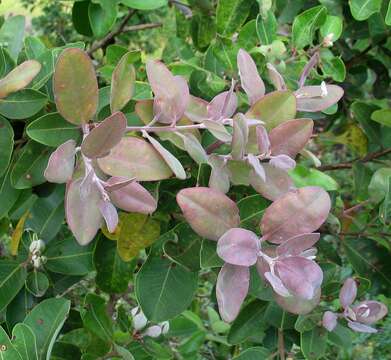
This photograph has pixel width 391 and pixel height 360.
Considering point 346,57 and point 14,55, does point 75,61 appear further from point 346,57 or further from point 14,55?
point 346,57

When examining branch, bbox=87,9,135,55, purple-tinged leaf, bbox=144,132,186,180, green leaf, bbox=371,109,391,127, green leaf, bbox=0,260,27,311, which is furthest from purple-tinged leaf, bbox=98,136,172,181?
branch, bbox=87,9,135,55

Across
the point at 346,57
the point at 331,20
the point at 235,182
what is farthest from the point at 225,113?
the point at 346,57

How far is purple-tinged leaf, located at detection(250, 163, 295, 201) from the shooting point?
0.65 metres

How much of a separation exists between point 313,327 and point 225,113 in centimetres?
43

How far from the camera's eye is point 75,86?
609 mm

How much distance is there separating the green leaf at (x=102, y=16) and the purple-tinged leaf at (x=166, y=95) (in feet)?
1.45

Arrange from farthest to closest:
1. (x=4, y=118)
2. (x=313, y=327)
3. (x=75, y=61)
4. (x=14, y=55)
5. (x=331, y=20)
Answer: (x=331, y=20) → (x=313, y=327) → (x=14, y=55) → (x=4, y=118) → (x=75, y=61)

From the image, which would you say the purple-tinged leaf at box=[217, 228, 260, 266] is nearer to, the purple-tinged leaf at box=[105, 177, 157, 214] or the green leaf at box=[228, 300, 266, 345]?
the purple-tinged leaf at box=[105, 177, 157, 214]

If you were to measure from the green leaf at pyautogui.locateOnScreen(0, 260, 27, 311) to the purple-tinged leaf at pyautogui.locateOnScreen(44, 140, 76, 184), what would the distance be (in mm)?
323

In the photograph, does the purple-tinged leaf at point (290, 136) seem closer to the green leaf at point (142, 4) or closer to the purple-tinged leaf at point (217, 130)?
the purple-tinged leaf at point (217, 130)

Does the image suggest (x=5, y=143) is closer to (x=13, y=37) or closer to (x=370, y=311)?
(x=13, y=37)

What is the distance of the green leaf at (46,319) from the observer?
0.77 m

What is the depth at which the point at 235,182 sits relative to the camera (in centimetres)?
66

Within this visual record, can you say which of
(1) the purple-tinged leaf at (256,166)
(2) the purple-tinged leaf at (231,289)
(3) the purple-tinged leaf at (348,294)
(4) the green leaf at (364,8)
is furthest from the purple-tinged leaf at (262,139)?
(4) the green leaf at (364,8)
